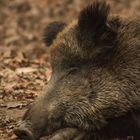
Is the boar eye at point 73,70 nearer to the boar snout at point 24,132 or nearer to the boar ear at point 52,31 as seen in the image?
the boar ear at point 52,31

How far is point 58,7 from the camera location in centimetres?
1830

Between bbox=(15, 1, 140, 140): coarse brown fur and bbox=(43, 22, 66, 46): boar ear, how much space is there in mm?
465

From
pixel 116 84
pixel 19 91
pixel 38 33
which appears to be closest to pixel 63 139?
pixel 116 84

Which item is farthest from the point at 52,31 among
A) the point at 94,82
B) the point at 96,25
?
the point at 94,82

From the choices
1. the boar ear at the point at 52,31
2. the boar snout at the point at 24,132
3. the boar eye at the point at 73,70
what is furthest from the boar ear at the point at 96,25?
the boar snout at the point at 24,132

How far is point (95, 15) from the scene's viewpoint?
698 centimetres

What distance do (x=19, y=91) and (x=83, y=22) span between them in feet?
8.80

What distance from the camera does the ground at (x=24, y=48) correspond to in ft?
28.0

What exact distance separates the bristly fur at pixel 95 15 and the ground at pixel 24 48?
0.71 m

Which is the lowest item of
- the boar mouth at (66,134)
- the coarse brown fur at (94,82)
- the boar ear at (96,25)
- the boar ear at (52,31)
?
the boar mouth at (66,134)

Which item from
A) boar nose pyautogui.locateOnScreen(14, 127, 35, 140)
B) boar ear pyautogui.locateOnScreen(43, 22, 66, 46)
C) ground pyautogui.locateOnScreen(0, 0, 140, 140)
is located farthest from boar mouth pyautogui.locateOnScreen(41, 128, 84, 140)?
boar ear pyautogui.locateOnScreen(43, 22, 66, 46)

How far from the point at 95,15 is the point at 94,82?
31.3 inches

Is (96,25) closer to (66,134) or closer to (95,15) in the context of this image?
(95,15)

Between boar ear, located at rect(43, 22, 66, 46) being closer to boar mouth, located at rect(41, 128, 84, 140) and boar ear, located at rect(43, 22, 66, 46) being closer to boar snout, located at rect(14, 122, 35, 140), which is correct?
boar mouth, located at rect(41, 128, 84, 140)
